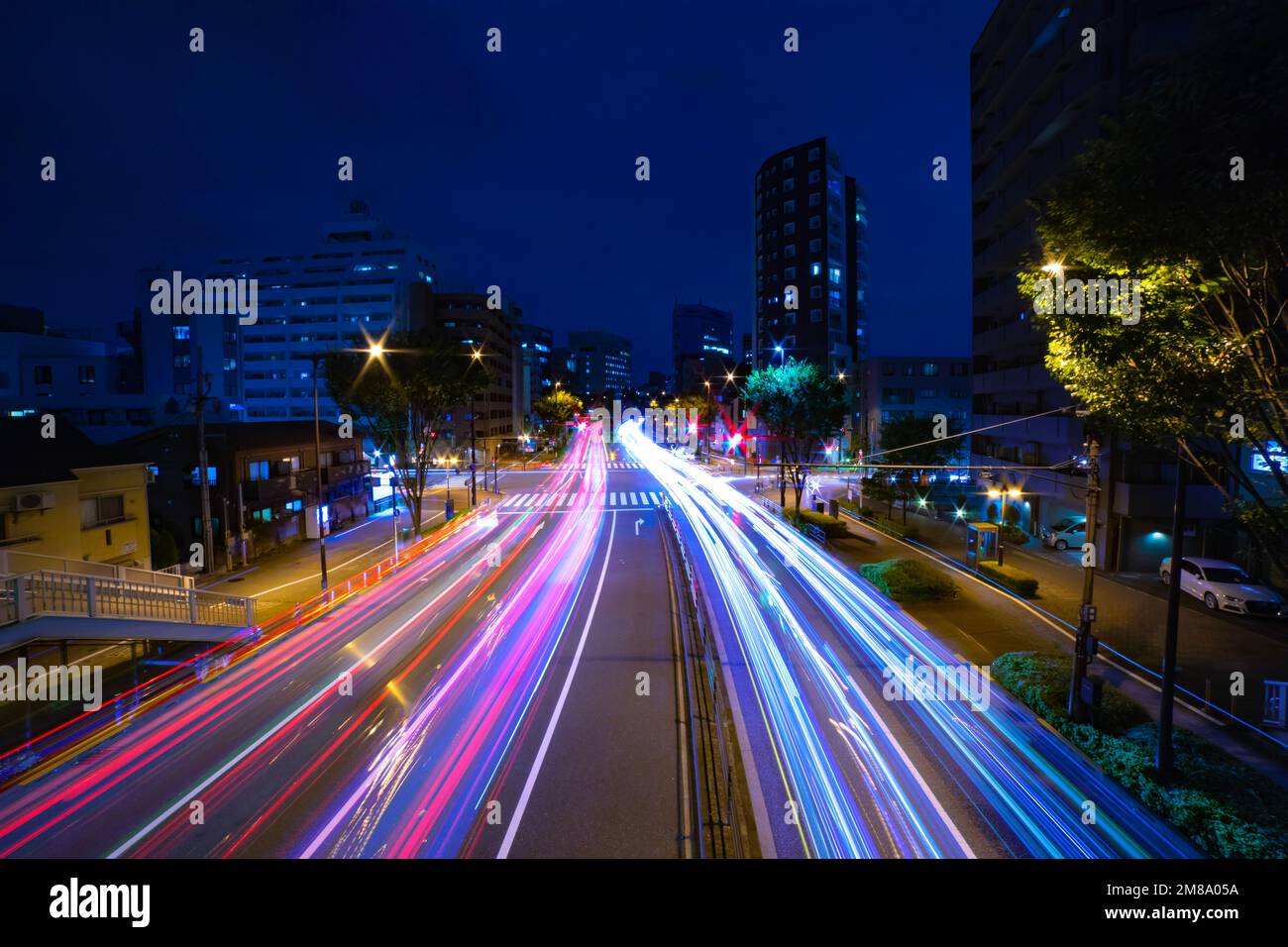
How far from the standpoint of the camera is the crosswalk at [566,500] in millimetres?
41625

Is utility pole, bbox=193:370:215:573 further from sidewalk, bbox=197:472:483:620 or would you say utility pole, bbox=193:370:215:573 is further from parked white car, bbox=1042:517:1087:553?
parked white car, bbox=1042:517:1087:553

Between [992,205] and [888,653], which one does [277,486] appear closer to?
[888,653]

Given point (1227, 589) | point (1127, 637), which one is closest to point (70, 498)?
point (1127, 637)

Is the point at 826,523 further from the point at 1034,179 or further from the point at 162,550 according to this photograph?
the point at 162,550

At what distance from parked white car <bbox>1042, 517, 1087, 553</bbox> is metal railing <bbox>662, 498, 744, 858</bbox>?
17631mm

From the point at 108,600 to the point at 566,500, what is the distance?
31.3 metres

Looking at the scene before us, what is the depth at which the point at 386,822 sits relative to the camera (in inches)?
329

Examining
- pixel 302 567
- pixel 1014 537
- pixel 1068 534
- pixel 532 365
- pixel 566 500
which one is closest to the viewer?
pixel 302 567

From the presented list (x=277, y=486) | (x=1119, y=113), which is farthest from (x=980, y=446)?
(x=277, y=486)

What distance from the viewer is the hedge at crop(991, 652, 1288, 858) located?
7488mm

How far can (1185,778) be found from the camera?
8.80m

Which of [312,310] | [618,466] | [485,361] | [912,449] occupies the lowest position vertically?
[618,466]

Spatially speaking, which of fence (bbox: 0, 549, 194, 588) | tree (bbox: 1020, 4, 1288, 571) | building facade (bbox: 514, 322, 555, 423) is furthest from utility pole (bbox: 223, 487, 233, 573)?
building facade (bbox: 514, 322, 555, 423)
